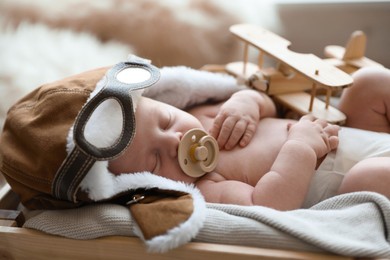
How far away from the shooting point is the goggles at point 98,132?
662 millimetres

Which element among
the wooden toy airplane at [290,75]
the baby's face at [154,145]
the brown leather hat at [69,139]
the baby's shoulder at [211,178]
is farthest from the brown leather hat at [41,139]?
the wooden toy airplane at [290,75]

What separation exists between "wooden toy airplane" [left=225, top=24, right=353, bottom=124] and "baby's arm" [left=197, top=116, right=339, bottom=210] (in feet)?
0.26

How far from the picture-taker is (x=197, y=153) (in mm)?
787

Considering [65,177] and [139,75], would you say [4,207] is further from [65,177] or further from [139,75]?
[139,75]

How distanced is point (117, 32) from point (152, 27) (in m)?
0.10

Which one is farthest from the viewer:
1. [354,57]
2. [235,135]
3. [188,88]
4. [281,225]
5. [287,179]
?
[354,57]

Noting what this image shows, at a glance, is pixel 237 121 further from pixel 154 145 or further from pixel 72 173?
pixel 72 173

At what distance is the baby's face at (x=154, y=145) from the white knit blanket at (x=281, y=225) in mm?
97

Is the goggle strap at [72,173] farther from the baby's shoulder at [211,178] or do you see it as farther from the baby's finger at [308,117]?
the baby's finger at [308,117]

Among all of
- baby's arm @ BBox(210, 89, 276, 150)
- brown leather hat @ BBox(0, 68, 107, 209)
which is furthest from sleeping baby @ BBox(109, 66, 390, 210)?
brown leather hat @ BBox(0, 68, 107, 209)

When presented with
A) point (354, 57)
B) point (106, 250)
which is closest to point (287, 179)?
point (106, 250)

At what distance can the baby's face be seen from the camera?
770mm

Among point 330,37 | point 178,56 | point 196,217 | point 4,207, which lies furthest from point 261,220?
point 330,37

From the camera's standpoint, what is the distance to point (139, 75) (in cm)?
80
